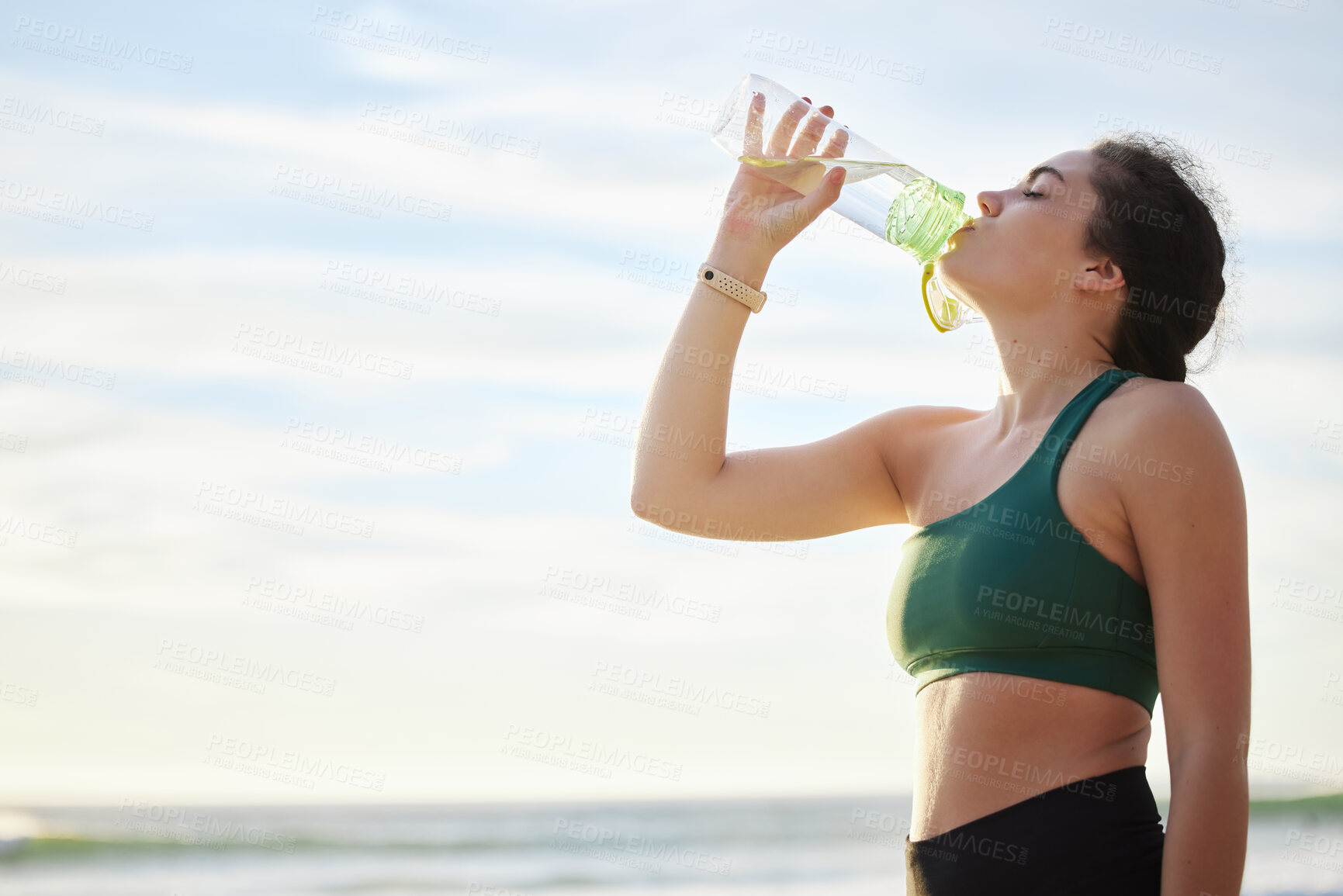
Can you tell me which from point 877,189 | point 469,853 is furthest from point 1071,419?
point 469,853

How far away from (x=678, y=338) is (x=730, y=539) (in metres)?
0.41

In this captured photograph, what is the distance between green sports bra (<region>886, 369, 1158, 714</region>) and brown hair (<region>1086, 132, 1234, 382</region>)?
0.23 meters

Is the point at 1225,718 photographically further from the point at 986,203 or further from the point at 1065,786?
the point at 986,203

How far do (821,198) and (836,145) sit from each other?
0.19 meters

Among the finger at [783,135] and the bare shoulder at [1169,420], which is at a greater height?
the finger at [783,135]

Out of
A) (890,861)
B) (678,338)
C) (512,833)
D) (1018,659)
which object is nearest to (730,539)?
(678,338)

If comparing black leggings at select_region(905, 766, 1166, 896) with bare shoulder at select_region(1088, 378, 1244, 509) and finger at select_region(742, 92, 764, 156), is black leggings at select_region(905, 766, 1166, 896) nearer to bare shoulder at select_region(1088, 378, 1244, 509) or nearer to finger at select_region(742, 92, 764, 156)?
bare shoulder at select_region(1088, 378, 1244, 509)

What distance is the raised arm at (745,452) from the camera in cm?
215

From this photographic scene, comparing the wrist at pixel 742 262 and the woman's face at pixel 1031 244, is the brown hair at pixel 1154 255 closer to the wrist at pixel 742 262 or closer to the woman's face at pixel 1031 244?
the woman's face at pixel 1031 244

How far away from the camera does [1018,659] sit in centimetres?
171

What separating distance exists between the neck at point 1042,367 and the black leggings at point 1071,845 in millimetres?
618

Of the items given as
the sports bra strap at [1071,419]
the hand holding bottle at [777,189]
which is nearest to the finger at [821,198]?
the hand holding bottle at [777,189]

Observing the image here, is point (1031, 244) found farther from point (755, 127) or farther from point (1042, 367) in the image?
point (755, 127)

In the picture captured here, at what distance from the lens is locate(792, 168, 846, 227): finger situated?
84.9 inches
